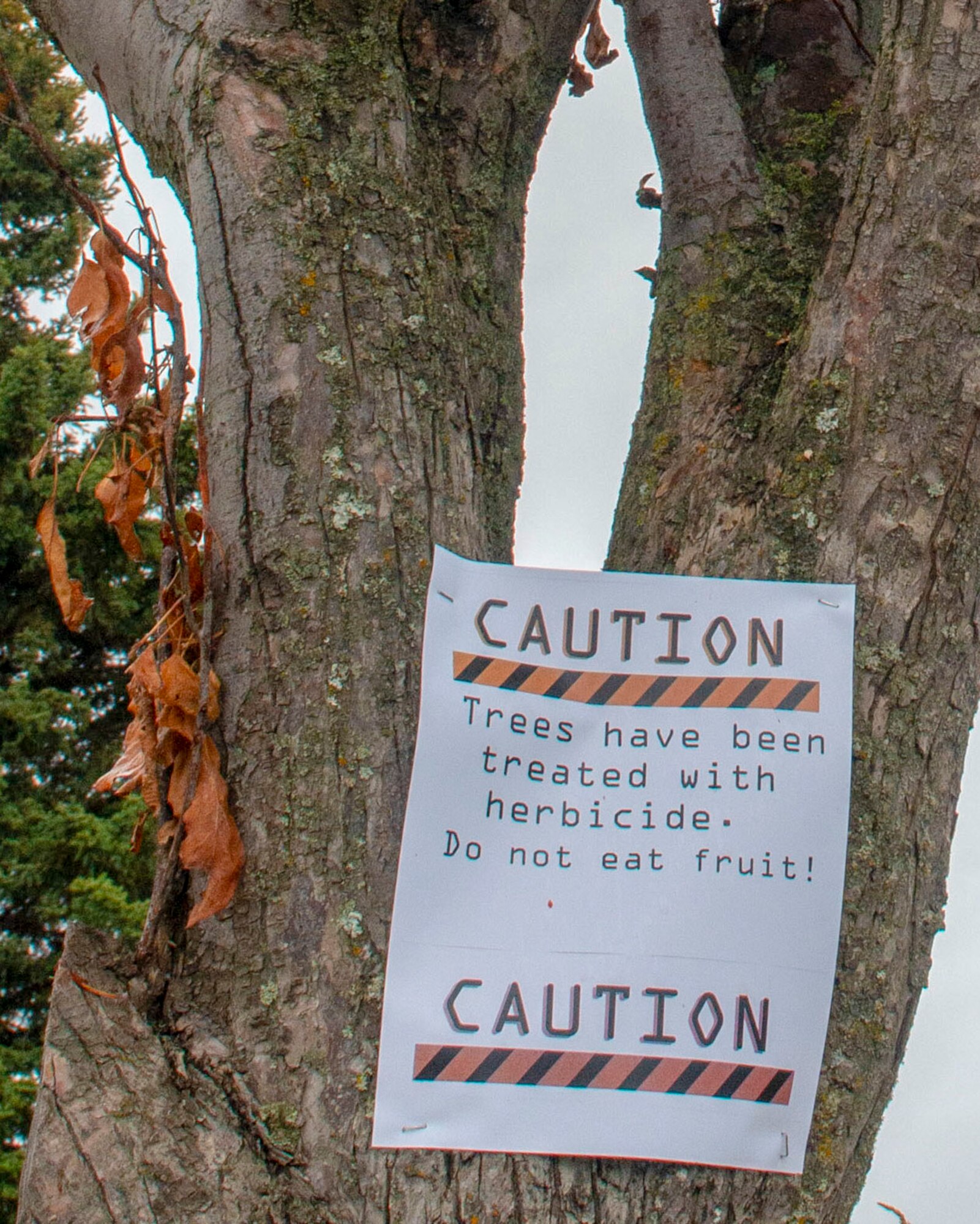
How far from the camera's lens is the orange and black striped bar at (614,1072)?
4.00 ft

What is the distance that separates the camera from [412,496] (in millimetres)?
1389

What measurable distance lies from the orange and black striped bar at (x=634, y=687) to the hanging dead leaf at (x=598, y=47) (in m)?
1.70

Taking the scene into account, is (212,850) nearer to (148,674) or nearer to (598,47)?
(148,674)

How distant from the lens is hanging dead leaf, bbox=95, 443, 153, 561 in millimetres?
1520

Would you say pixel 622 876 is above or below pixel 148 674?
below

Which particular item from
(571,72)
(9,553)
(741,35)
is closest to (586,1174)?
(741,35)

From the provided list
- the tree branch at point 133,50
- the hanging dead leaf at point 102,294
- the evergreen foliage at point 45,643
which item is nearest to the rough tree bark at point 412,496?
the tree branch at point 133,50

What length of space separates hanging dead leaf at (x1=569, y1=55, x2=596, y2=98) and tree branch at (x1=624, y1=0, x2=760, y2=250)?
386 mm

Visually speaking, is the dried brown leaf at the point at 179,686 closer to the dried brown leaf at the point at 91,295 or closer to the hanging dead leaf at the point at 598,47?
the dried brown leaf at the point at 91,295

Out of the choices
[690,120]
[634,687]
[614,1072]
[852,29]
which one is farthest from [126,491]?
[852,29]

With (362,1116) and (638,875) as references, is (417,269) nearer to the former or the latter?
(638,875)

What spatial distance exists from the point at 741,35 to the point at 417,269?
100cm

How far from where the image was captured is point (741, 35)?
2.08m

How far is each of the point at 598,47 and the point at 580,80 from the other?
86 mm
